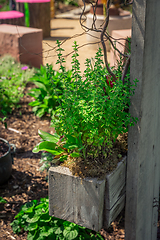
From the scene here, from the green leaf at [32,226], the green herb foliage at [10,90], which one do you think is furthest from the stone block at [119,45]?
the green herb foliage at [10,90]

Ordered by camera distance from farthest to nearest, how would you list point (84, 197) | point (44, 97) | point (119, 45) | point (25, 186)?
point (44, 97) < point (119, 45) < point (25, 186) < point (84, 197)

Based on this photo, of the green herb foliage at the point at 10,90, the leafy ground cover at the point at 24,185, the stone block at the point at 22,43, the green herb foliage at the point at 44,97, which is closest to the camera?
the leafy ground cover at the point at 24,185

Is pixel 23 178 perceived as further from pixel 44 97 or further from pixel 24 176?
pixel 44 97

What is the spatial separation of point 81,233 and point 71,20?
12.2m

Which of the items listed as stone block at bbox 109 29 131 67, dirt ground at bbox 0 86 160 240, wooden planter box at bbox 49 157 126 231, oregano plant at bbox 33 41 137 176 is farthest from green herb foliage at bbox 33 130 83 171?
dirt ground at bbox 0 86 160 240

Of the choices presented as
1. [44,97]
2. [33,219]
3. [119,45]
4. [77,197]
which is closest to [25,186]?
[33,219]

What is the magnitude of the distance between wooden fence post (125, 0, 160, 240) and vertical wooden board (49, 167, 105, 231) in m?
0.31

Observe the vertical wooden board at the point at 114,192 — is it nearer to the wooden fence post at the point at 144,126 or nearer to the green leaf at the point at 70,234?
the wooden fence post at the point at 144,126

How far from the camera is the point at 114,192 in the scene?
5.24 ft

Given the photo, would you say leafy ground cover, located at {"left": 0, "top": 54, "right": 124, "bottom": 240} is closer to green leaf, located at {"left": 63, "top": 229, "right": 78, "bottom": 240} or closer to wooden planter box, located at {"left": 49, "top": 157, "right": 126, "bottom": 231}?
green leaf, located at {"left": 63, "top": 229, "right": 78, "bottom": 240}

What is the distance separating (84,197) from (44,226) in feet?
3.02

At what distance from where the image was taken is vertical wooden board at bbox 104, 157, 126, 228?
5.04ft

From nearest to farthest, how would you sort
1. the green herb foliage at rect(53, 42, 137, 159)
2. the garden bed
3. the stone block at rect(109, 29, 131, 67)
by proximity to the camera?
the green herb foliage at rect(53, 42, 137, 159)
the stone block at rect(109, 29, 131, 67)
the garden bed

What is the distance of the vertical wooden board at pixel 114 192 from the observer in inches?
60.5
